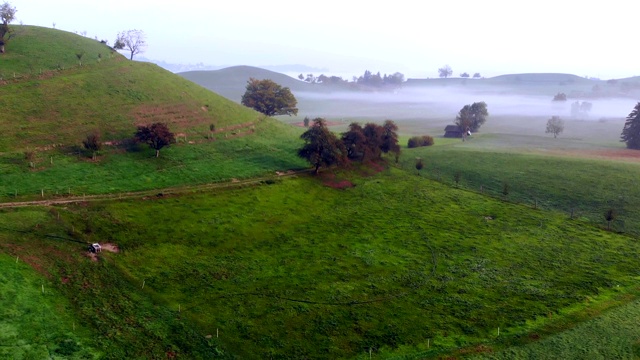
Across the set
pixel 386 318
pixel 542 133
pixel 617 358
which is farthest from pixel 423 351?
pixel 542 133

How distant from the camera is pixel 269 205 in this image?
256 feet

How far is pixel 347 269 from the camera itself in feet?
194

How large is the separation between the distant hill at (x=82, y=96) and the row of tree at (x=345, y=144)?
2942 cm

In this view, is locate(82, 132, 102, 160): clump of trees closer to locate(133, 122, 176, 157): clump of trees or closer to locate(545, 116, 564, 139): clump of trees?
locate(133, 122, 176, 157): clump of trees

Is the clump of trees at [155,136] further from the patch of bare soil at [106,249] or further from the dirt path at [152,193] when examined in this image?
the patch of bare soil at [106,249]

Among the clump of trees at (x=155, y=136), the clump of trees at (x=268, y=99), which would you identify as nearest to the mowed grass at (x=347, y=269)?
the clump of trees at (x=155, y=136)

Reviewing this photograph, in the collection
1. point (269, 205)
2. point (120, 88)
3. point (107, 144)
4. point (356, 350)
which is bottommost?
point (356, 350)

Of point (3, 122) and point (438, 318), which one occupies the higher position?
point (3, 122)

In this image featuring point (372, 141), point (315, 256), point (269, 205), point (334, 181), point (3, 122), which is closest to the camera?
point (315, 256)

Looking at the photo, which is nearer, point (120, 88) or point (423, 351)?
point (423, 351)

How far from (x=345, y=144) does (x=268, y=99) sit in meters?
67.0

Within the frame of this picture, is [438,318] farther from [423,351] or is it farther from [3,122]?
[3,122]

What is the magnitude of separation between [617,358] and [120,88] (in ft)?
374

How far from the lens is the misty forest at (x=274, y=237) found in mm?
44531
